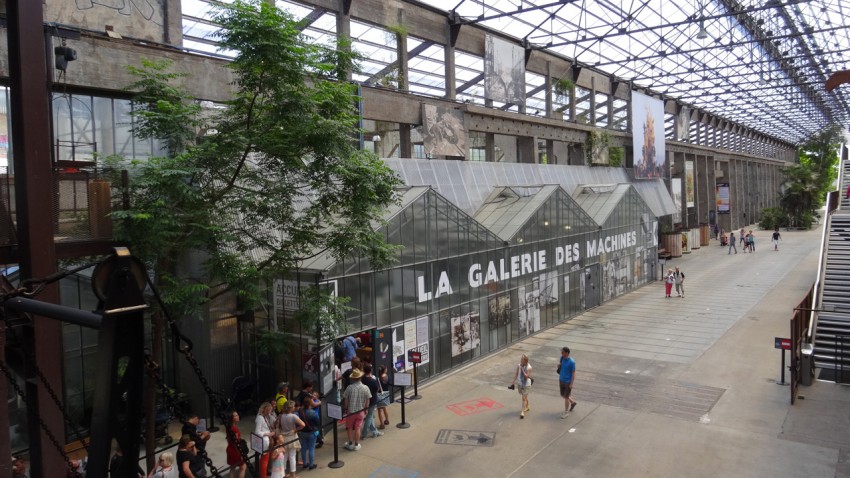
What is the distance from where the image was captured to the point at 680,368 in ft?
63.2

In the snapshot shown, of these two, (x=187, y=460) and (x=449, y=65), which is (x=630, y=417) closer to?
(x=187, y=460)

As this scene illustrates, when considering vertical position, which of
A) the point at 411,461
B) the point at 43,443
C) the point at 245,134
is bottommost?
the point at 411,461

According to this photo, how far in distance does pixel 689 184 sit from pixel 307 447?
52609mm

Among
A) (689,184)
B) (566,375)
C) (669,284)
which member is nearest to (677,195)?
(689,184)

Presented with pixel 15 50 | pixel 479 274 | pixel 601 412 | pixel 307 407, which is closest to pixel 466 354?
pixel 479 274

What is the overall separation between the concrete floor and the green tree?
3.90 metres

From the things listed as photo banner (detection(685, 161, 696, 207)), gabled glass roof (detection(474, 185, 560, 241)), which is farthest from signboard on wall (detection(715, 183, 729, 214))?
gabled glass roof (detection(474, 185, 560, 241))

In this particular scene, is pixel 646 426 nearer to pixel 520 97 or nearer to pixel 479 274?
pixel 479 274

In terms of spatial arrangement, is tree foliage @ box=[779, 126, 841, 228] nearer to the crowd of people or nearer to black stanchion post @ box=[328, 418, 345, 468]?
the crowd of people

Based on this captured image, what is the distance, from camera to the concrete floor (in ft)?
41.1

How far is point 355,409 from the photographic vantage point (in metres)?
13.8

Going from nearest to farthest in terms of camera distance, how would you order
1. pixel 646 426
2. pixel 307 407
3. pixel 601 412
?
pixel 307 407 → pixel 646 426 → pixel 601 412

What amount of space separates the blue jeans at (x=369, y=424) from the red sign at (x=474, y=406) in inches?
98.6

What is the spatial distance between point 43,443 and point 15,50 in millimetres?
5330
